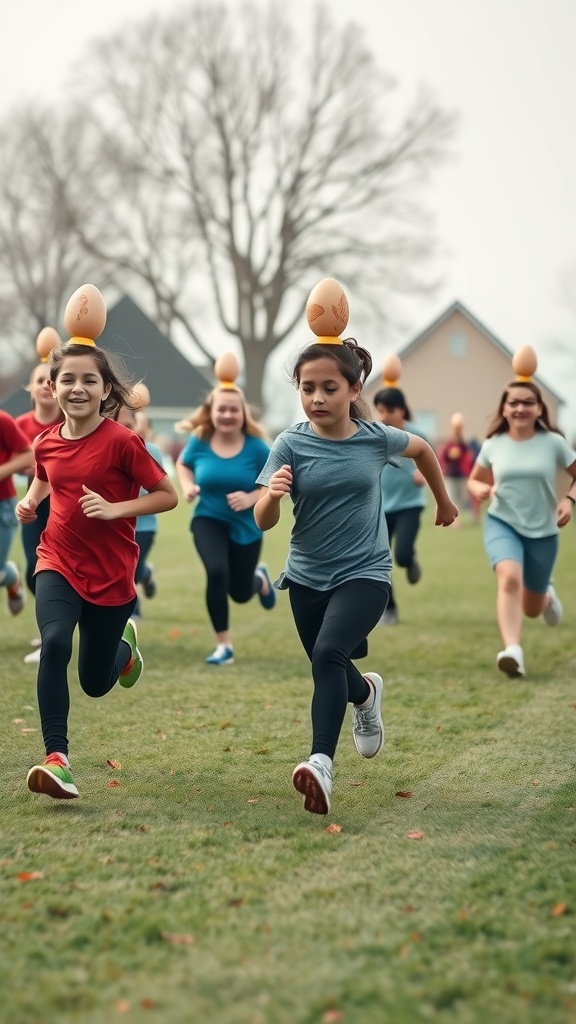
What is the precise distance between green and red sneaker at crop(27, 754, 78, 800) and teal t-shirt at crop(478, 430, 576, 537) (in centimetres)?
448

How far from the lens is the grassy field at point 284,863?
136 inches

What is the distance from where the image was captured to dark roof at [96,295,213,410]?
5016cm

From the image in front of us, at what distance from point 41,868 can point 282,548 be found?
17.4 m

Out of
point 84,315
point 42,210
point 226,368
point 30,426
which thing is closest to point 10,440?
point 30,426

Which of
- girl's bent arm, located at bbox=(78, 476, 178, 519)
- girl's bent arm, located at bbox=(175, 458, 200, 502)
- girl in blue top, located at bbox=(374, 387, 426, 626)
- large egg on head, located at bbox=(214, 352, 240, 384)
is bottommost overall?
girl in blue top, located at bbox=(374, 387, 426, 626)

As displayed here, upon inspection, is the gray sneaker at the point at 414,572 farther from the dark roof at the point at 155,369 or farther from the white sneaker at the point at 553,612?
the dark roof at the point at 155,369

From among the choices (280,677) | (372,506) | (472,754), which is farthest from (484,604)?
(372,506)

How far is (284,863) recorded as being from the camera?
461 centimetres

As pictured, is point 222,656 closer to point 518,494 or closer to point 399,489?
point 518,494

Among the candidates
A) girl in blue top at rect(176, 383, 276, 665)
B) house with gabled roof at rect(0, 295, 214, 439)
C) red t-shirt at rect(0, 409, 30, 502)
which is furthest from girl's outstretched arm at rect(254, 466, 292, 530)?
house with gabled roof at rect(0, 295, 214, 439)

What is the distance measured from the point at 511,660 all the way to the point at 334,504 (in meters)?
3.64

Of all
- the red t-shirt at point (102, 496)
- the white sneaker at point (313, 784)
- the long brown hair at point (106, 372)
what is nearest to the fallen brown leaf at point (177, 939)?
the white sneaker at point (313, 784)

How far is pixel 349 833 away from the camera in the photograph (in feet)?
16.5

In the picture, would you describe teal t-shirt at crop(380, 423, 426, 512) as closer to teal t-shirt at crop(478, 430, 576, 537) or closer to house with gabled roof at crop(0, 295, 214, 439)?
teal t-shirt at crop(478, 430, 576, 537)
